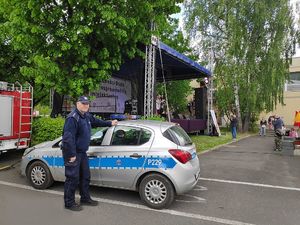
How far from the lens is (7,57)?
17047mm

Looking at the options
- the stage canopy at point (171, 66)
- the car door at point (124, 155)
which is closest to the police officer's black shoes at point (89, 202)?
the car door at point (124, 155)

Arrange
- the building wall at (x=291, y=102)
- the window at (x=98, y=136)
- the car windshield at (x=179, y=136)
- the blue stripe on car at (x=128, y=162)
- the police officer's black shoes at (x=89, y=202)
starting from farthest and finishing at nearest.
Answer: the building wall at (x=291, y=102) → the window at (x=98, y=136) → the car windshield at (x=179, y=136) → the police officer's black shoes at (x=89, y=202) → the blue stripe on car at (x=128, y=162)

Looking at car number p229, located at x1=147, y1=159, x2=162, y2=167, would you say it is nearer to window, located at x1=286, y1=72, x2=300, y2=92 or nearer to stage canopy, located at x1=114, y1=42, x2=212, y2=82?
stage canopy, located at x1=114, y1=42, x2=212, y2=82

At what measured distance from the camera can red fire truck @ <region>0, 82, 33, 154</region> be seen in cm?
949

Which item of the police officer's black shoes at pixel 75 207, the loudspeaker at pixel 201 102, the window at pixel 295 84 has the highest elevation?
the window at pixel 295 84

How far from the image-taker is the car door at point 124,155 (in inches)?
237

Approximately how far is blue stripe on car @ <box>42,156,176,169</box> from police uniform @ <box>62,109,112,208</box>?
38 centimetres

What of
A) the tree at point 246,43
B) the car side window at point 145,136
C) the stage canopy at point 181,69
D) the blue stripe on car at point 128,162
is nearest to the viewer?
the blue stripe on car at point 128,162

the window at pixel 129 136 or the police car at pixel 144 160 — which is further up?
the window at pixel 129 136

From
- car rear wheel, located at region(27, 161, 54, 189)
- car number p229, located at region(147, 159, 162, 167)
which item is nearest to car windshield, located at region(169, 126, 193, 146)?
car number p229, located at region(147, 159, 162, 167)

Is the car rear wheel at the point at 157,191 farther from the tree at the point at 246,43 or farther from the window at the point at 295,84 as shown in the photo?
the window at the point at 295,84

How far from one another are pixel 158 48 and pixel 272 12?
1736 centimetres

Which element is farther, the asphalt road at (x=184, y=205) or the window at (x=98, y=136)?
the window at (x=98, y=136)

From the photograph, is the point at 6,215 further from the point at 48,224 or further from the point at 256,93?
the point at 256,93
